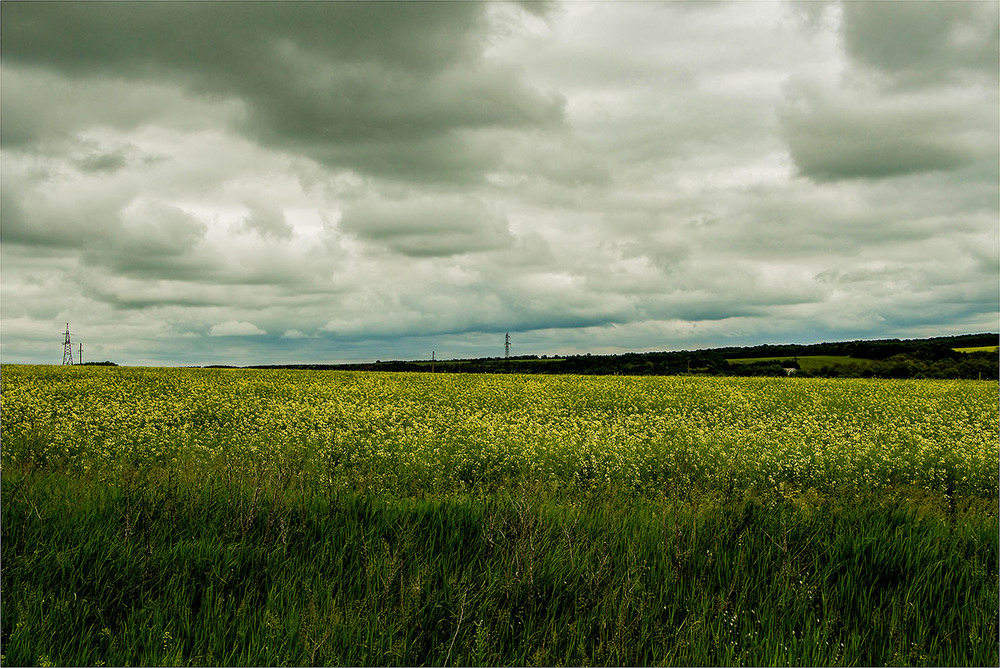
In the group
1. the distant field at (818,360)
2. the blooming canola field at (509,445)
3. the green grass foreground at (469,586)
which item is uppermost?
the distant field at (818,360)

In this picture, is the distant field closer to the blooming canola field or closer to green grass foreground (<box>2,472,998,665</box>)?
the blooming canola field

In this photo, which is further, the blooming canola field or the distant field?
the distant field

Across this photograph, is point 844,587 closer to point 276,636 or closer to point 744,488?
point 276,636

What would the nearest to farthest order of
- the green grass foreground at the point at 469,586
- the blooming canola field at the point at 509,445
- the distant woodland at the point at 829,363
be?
the green grass foreground at the point at 469,586
the blooming canola field at the point at 509,445
the distant woodland at the point at 829,363

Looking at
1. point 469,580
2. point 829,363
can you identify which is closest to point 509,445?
point 469,580

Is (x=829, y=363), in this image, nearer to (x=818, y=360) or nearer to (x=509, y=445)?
(x=818, y=360)

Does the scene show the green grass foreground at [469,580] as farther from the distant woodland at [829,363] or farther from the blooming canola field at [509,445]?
the distant woodland at [829,363]

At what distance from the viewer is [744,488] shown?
36.3 ft

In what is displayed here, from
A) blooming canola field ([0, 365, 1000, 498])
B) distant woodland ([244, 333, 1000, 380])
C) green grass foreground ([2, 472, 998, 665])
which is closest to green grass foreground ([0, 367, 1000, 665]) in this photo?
green grass foreground ([2, 472, 998, 665])

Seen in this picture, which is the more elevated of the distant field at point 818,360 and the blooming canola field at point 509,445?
the distant field at point 818,360

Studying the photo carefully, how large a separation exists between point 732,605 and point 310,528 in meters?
3.56

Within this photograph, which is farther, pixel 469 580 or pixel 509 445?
pixel 509 445

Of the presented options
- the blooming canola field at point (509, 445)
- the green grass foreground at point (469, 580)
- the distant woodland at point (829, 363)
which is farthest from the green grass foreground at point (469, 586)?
the distant woodland at point (829, 363)

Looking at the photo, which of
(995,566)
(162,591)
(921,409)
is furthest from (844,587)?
(921,409)
